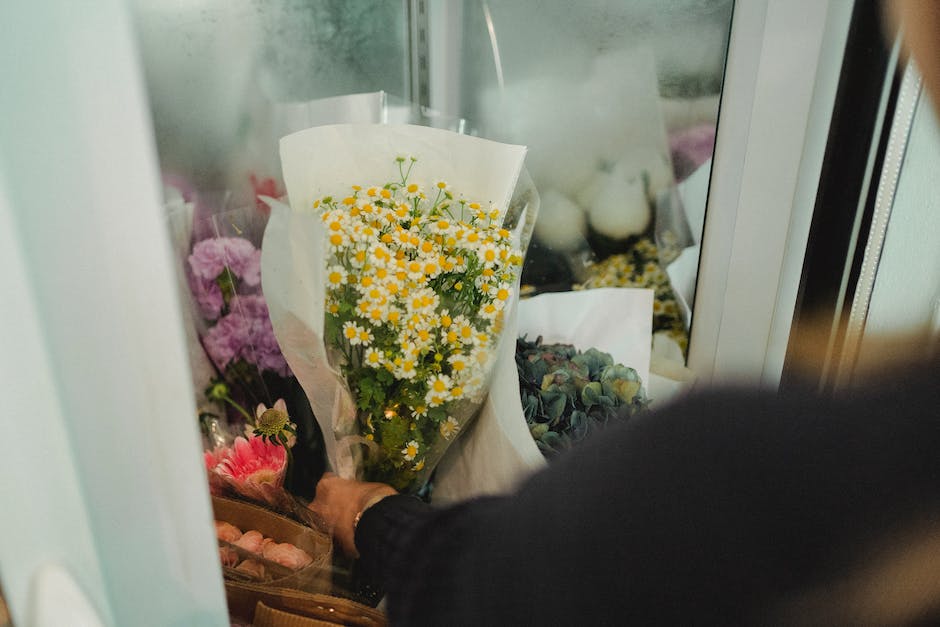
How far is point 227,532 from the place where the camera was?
67 centimetres

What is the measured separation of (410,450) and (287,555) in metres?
0.17

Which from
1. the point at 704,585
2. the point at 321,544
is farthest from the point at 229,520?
the point at 704,585

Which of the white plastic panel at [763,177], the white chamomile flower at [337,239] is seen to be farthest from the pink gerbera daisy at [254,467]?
the white plastic panel at [763,177]

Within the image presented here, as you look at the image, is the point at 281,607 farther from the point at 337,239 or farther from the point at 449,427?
the point at 337,239

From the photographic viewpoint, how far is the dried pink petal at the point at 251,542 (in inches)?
26.1

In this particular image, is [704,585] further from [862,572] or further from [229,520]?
[229,520]

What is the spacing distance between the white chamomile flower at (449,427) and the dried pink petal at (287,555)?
201mm

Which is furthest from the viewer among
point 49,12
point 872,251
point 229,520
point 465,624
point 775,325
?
point 775,325

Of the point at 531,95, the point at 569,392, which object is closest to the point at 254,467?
the point at 569,392

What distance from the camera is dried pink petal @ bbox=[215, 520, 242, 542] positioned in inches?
26.1

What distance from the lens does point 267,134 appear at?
794mm

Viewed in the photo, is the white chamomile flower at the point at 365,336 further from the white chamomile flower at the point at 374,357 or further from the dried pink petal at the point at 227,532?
the dried pink petal at the point at 227,532

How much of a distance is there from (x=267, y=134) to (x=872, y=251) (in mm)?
784

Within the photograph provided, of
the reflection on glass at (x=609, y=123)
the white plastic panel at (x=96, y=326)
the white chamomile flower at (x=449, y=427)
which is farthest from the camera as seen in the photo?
the reflection on glass at (x=609, y=123)
